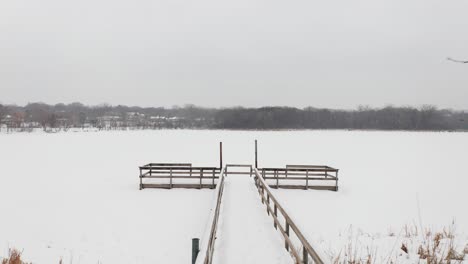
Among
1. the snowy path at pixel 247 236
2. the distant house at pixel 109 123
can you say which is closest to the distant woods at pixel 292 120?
the distant house at pixel 109 123

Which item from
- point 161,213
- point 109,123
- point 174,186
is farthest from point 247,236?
point 109,123

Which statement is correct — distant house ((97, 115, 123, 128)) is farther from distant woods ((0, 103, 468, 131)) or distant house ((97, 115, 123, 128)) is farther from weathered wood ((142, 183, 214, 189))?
weathered wood ((142, 183, 214, 189))

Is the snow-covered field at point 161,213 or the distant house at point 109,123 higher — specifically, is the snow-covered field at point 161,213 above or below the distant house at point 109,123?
below

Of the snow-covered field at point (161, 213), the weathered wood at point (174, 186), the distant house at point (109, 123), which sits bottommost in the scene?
the snow-covered field at point (161, 213)

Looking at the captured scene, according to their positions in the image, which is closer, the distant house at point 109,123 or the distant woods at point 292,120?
the distant woods at point 292,120

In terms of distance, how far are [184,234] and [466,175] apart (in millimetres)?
17975

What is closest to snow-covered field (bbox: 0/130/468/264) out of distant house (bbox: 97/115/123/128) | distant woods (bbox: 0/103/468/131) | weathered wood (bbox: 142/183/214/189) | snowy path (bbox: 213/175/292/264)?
weathered wood (bbox: 142/183/214/189)

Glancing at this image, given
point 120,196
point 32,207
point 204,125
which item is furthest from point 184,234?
point 204,125

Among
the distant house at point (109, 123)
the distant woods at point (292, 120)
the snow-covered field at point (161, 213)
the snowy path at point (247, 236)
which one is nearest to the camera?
the snowy path at point (247, 236)

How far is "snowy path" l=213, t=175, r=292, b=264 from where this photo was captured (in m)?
5.78

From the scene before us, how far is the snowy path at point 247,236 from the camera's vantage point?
5.78 metres

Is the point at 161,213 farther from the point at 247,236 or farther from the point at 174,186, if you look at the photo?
the point at 247,236

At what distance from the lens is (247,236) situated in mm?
6887

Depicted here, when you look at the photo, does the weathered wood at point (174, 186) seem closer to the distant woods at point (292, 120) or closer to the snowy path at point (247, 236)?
the snowy path at point (247, 236)
